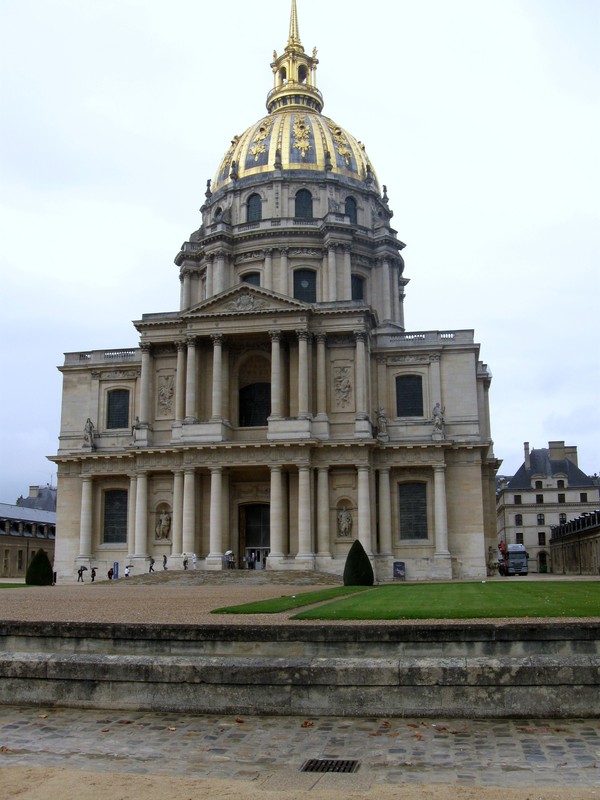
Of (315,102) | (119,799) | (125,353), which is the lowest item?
(119,799)

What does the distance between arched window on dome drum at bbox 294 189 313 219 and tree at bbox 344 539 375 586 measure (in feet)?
122

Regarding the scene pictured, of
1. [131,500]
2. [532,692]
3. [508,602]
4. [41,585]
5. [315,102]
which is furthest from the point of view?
[315,102]

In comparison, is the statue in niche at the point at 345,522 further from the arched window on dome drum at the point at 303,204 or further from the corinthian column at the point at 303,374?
the arched window on dome drum at the point at 303,204

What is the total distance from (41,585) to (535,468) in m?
73.3

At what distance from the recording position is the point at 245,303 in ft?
178

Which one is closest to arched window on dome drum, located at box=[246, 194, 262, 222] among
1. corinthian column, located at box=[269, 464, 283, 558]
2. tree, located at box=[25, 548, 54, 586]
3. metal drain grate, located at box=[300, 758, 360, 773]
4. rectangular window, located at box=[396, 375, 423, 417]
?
rectangular window, located at box=[396, 375, 423, 417]

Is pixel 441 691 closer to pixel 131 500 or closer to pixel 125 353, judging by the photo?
pixel 131 500

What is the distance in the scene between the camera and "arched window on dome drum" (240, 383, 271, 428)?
57438 mm

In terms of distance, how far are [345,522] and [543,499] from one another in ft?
183

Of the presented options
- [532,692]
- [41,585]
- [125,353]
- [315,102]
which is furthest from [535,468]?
[532,692]

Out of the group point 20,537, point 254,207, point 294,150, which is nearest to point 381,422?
point 254,207

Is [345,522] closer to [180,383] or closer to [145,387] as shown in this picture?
[180,383]

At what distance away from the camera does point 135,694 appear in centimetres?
1088

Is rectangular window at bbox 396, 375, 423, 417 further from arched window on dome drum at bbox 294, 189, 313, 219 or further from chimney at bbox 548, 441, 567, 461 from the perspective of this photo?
chimney at bbox 548, 441, 567, 461
